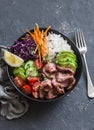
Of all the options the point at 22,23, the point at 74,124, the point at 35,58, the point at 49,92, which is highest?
the point at 22,23

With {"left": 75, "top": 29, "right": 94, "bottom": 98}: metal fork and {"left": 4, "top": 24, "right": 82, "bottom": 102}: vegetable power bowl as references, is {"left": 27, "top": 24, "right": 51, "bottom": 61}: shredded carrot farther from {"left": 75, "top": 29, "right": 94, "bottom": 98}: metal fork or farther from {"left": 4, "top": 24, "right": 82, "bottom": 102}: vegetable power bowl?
{"left": 75, "top": 29, "right": 94, "bottom": 98}: metal fork

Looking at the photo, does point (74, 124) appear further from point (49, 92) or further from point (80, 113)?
point (49, 92)

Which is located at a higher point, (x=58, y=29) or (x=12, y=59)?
(x=58, y=29)

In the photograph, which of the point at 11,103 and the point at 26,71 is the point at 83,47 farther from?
the point at 11,103

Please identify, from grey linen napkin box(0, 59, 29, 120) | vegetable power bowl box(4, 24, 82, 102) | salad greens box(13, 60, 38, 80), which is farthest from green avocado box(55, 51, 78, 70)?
grey linen napkin box(0, 59, 29, 120)

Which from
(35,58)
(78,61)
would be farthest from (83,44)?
(35,58)

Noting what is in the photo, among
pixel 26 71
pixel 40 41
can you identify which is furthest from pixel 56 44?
pixel 26 71
